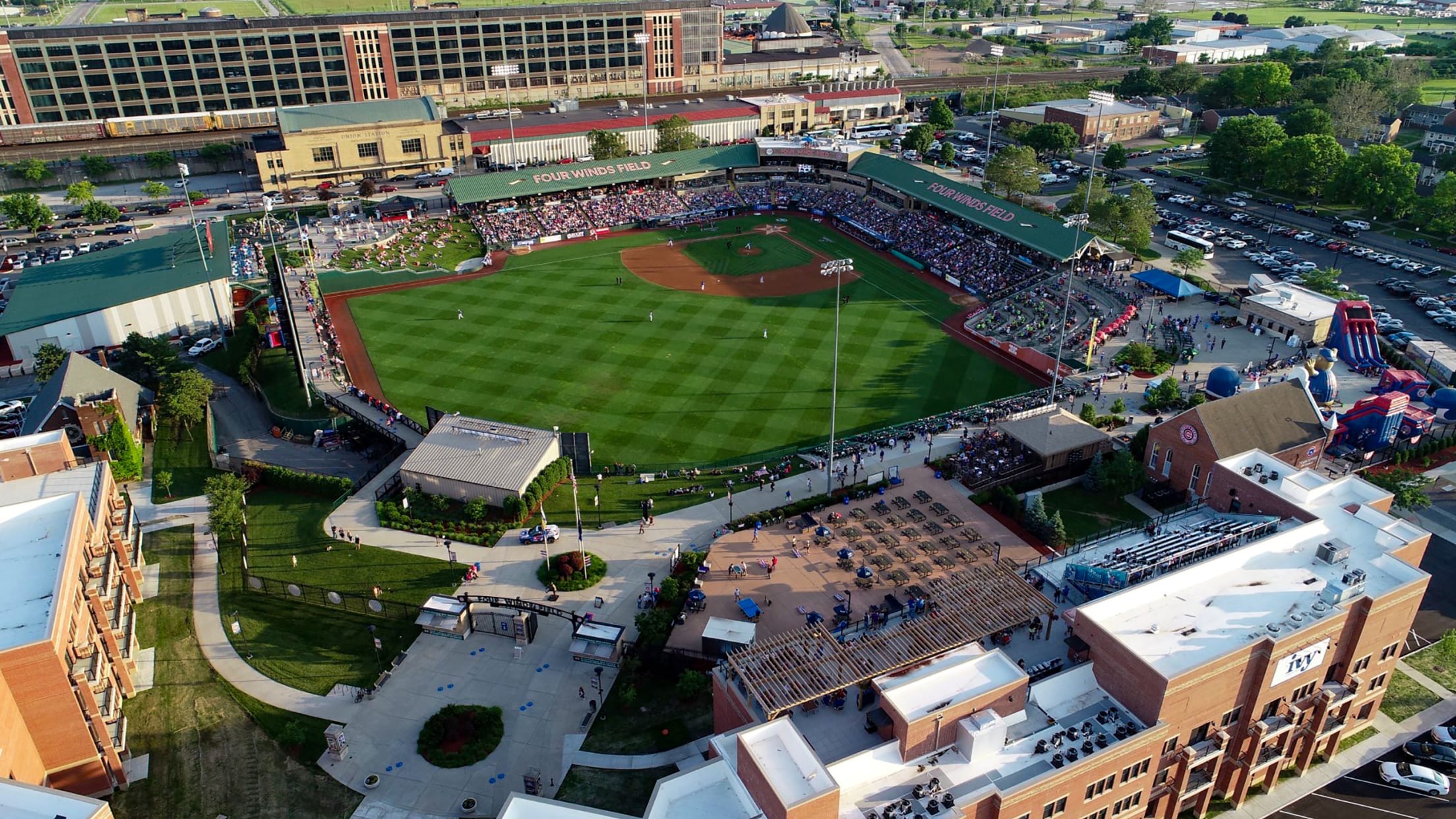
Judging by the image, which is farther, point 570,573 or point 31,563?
point 570,573

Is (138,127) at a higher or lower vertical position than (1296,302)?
higher

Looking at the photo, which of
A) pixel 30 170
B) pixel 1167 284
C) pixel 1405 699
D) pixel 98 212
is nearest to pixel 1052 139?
pixel 1167 284

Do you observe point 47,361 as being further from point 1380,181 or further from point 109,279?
point 1380,181

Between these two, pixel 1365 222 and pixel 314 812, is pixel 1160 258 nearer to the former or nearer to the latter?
pixel 1365 222

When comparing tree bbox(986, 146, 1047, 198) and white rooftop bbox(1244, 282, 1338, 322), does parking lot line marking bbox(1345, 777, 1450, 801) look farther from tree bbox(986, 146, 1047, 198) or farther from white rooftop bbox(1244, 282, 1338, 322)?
tree bbox(986, 146, 1047, 198)

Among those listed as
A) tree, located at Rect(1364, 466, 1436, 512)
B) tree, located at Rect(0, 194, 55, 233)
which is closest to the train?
tree, located at Rect(0, 194, 55, 233)

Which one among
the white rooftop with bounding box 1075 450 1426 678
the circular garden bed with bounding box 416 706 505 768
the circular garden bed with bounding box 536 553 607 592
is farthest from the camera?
the circular garden bed with bounding box 536 553 607 592

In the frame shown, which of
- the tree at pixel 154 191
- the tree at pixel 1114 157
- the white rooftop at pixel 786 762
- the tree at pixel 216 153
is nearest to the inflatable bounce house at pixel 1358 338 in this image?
the tree at pixel 1114 157
